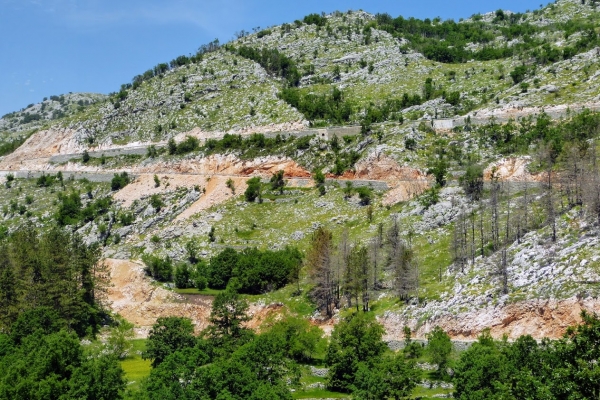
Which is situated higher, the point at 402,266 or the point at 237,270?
the point at 402,266

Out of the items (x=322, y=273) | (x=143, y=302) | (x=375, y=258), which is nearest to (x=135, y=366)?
(x=143, y=302)

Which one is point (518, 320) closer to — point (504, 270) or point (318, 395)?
point (504, 270)

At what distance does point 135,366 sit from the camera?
65062 mm

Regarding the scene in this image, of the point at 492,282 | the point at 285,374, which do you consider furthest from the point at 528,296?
the point at 285,374

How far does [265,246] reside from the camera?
3669 inches

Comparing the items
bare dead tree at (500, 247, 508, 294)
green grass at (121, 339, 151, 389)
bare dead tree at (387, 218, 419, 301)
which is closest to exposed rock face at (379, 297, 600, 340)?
bare dead tree at (500, 247, 508, 294)

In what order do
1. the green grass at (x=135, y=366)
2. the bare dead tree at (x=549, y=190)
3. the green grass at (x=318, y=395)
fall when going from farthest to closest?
the bare dead tree at (x=549, y=190) → the green grass at (x=135, y=366) → the green grass at (x=318, y=395)

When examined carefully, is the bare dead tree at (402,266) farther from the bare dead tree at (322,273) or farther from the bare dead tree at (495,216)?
the bare dead tree at (495,216)

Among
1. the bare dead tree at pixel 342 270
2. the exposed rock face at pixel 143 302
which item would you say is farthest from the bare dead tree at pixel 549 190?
the exposed rock face at pixel 143 302

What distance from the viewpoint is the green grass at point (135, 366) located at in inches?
2240

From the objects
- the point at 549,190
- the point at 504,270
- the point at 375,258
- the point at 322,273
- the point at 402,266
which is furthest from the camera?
the point at 375,258

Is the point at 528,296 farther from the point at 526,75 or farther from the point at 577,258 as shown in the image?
the point at 526,75

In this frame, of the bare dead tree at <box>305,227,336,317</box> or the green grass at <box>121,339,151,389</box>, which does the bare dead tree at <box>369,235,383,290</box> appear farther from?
the green grass at <box>121,339,151,389</box>

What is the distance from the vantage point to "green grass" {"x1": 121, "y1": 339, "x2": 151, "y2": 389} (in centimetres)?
5691
